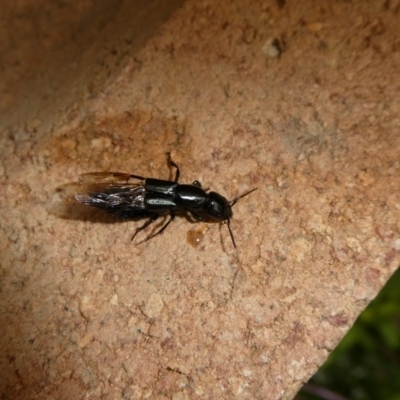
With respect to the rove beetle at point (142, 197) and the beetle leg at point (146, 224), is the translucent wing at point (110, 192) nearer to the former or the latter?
the rove beetle at point (142, 197)

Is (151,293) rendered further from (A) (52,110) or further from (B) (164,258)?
(A) (52,110)

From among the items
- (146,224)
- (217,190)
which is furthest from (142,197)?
(217,190)

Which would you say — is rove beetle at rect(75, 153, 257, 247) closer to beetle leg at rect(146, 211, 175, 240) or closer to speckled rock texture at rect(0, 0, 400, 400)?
beetle leg at rect(146, 211, 175, 240)

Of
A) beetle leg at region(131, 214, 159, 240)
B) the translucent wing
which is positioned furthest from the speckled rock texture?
the translucent wing

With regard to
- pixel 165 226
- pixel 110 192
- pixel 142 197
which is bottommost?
pixel 165 226

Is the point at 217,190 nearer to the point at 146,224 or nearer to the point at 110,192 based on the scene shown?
the point at 146,224

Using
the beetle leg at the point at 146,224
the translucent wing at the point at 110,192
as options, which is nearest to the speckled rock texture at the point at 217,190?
the beetle leg at the point at 146,224
